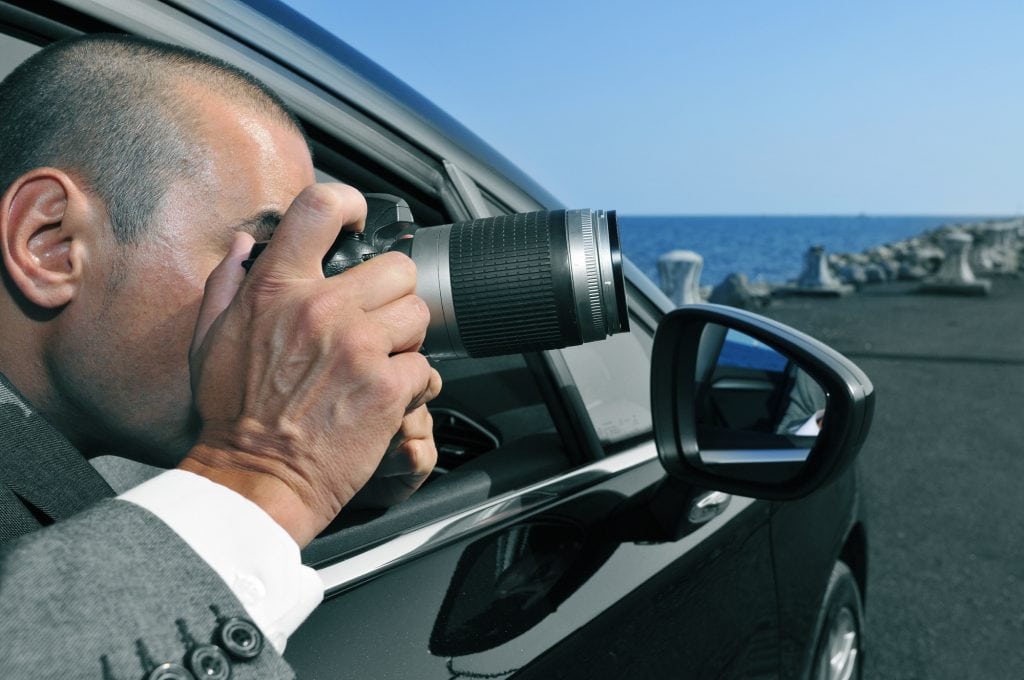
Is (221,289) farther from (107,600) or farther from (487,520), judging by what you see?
(487,520)

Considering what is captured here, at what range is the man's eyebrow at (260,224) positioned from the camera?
1.26m

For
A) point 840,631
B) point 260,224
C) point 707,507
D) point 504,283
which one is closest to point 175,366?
point 260,224

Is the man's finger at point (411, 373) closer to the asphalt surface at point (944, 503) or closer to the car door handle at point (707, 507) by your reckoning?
the car door handle at point (707, 507)

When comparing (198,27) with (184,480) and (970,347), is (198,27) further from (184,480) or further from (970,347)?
(970,347)

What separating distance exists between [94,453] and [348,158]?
2.12 ft

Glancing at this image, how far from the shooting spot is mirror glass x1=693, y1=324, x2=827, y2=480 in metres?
1.68

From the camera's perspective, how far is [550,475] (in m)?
1.67

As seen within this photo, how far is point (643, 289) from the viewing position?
1979mm

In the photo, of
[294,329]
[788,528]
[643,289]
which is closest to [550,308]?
[294,329]

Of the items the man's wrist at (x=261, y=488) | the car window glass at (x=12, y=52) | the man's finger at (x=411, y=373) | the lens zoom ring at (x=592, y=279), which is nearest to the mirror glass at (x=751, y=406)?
the lens zoom ring at (x=592, y=279)

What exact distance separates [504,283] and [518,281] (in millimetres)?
20

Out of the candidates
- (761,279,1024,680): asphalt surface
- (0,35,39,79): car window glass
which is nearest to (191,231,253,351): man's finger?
(0,35,39,79): car window glass

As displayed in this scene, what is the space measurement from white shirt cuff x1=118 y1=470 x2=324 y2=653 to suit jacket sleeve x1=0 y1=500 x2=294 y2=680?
2 cm

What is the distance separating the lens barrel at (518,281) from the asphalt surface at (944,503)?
8.55ft
